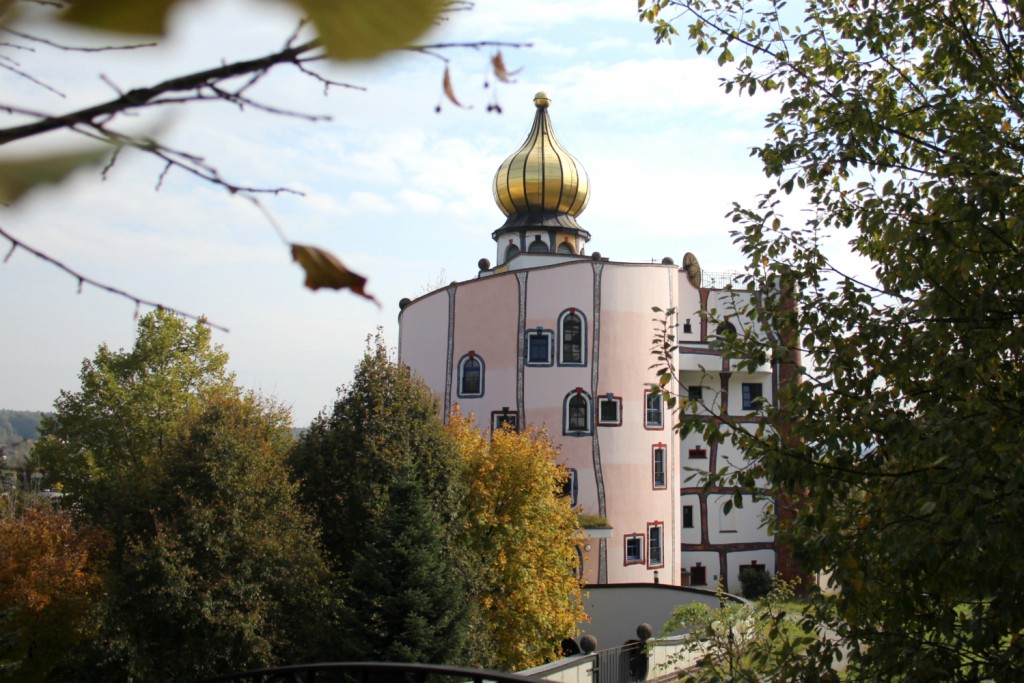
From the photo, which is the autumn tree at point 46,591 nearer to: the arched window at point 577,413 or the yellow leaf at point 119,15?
the arched window at point 577,413

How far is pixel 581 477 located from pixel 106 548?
11.0 metres

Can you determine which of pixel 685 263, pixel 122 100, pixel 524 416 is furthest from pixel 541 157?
pixel 122 100

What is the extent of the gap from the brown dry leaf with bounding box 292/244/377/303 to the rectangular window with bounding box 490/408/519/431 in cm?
2062

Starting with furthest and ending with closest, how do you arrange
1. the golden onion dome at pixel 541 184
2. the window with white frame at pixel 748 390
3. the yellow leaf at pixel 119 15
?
the window with white frame at pixel 748 390
the golden onion dome at pixel 541 184
the yellow leaf at pixel 119 15

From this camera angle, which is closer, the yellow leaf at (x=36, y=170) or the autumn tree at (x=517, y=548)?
the yellow leaf at (x=36, y=170)

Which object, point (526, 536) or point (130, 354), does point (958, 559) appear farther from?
point (130, 354)

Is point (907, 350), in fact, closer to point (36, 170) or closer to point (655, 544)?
point (36, 170)

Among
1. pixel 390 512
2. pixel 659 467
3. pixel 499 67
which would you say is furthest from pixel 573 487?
pixel 499 67

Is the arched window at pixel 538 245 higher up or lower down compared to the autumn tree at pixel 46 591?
higher up

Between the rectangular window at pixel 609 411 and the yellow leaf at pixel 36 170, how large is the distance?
2055cm

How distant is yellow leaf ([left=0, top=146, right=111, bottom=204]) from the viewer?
88 cm

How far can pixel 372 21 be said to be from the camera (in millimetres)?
735

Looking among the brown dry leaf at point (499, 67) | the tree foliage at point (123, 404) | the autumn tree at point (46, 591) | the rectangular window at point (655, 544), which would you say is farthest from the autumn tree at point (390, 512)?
the brown dry leaf at point (499, 67)

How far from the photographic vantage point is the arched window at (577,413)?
21203 millimetres
